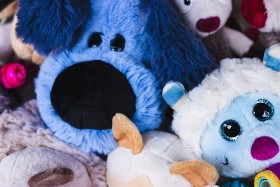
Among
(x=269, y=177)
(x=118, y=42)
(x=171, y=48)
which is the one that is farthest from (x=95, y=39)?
(x=269, y=177)

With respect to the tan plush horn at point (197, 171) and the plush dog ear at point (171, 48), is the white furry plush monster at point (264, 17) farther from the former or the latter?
the tan plush horn at point (197, 171)

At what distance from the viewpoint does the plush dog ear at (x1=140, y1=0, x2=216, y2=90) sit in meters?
0.73

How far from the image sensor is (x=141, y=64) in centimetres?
77

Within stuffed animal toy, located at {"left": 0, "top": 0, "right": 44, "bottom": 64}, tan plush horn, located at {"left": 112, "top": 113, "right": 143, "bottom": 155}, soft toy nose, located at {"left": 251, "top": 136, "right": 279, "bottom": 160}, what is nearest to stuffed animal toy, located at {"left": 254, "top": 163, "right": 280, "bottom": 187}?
soft toy nose, located at {"left": 251, "top": 136, "right": 279, "bottom": 160}

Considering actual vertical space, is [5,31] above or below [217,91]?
below

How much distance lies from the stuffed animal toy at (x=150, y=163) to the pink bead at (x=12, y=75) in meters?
0.26

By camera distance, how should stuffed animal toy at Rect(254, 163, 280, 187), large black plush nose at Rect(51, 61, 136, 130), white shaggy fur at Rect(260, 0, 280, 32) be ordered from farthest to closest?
1. white shaggy fur at Rect(260, 0, 280, 32)
2. large black plush nose at Rect(51, 61, 136, 130)
3. stuffed animal toy at Rect(254, 163, 280, 187)

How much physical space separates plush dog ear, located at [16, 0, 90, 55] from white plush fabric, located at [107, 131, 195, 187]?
0.71 feet

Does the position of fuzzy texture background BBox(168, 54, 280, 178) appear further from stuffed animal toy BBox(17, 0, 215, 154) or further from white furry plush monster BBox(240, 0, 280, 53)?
white furry plush monster BBox(240, 0, 280, 53)

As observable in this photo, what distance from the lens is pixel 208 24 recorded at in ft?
2.69

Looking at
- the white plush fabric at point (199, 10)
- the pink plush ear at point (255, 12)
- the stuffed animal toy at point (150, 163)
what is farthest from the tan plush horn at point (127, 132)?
the pink plush ear at point (255, 12)

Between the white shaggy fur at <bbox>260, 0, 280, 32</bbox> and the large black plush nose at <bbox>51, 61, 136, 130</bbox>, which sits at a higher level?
the white shaggy fur at <bbox>260, 0, 280, 32</bbox>

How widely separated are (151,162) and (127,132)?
59 millimetres

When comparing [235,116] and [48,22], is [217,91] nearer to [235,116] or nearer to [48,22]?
[235,116]
